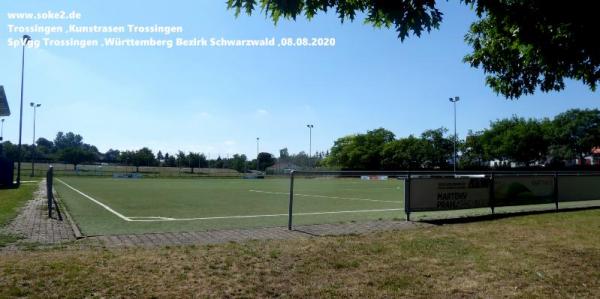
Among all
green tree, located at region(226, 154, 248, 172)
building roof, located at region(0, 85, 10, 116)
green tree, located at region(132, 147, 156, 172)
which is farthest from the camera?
green tree, located at region(226, 154, 248, 172)

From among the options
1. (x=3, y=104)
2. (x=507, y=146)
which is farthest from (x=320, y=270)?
(x=507, y=146)

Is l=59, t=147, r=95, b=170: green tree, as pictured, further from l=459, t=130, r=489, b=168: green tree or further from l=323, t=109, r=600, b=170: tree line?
l=459, t=130, r=489, b=168: green tree

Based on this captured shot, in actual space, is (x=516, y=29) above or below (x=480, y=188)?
above

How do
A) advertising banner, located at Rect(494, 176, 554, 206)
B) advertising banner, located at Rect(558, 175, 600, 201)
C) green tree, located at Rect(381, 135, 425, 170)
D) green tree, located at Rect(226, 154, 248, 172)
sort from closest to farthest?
1. advertising banner, located at Rect(494, 176, 554, 206)
2. advertising banner, located at Rect(558, 175, 600, 201)
3. green tree, located at Rect(381, 135, 425, 170)
4. green tree, located at Rect(226, 154, 248, 172)

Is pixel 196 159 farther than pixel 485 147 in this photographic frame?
Yes

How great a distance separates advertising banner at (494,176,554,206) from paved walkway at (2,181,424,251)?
403 centimetres

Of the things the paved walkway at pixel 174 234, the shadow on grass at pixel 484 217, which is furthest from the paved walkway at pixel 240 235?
the shadow on grass at pixel 484 217

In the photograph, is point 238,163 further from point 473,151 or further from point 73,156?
point 473,151

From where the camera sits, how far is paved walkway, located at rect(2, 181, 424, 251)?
6.94 m

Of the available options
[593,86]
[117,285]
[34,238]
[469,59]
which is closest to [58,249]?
[34,238]

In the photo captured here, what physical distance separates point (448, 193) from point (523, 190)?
328cm

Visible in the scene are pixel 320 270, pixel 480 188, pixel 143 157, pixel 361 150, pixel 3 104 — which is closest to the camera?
pixel 320 270

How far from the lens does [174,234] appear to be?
777cm

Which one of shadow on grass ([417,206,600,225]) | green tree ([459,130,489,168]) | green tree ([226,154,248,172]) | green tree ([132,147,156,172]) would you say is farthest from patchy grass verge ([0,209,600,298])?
green tree ([132,147,156,172])
